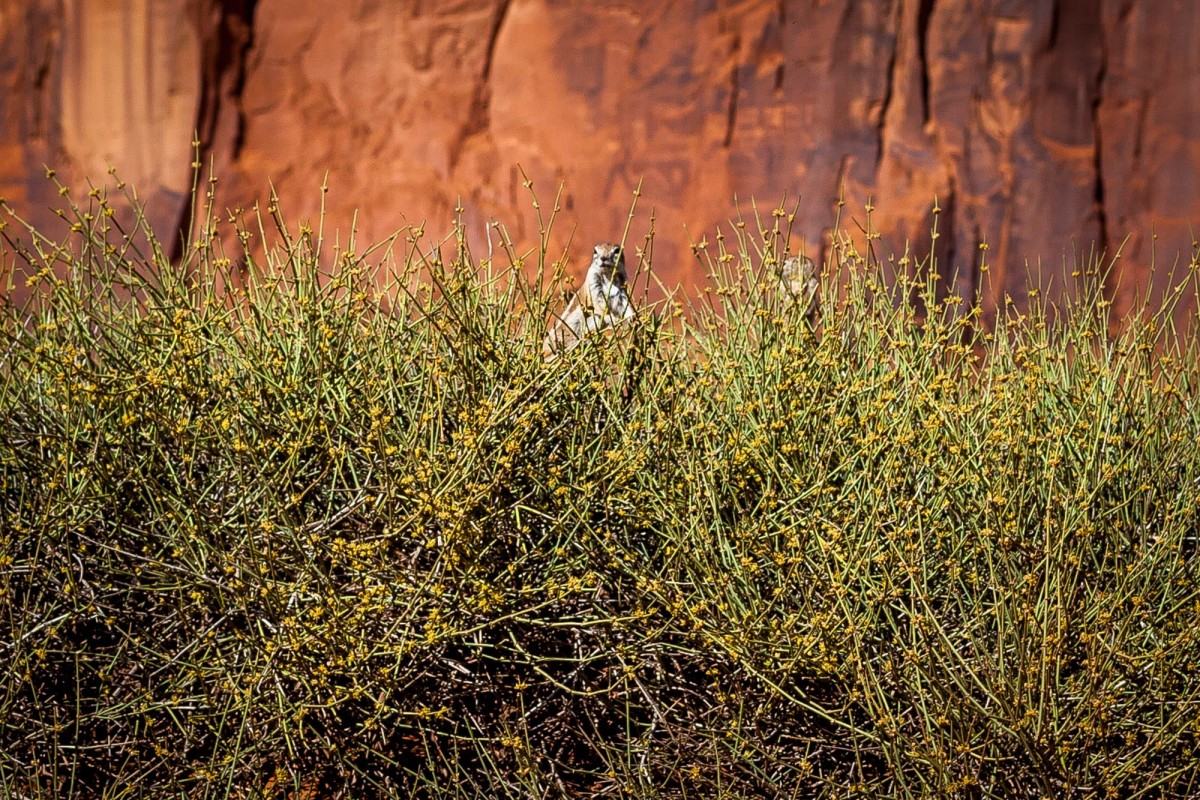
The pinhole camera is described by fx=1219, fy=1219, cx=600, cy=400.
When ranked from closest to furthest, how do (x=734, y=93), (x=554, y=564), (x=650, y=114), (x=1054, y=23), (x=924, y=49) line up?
(x=554, y=564)
(x=1054, y=23)
(x=924, y=49)
(x=734, y=93)
(x=650, y=114)

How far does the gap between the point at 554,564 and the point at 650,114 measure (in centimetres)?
426

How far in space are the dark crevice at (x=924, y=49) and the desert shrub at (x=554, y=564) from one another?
3550 millimetres

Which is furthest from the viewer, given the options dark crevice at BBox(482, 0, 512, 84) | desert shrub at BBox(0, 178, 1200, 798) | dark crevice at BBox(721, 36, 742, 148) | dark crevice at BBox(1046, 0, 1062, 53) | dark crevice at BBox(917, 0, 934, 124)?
dark crevice at BBox(482, 0, 512, 84)

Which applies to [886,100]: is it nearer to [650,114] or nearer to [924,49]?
[924,49]

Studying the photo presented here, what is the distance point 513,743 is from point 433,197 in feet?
15.5

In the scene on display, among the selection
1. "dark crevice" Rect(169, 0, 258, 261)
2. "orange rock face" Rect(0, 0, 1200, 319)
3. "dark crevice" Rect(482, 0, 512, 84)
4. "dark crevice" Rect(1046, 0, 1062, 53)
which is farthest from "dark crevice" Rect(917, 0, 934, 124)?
"dark crevice" Rect(169, 0, 258, 261)

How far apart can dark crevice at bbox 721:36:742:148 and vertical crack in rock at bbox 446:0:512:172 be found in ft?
4.10

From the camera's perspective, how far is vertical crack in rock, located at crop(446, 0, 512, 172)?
20.8 ft

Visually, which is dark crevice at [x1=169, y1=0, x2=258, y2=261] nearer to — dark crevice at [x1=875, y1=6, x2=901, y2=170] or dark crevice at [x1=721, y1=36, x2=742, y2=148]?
dark crevice at [x1=721, y1=36, x2=742, y2=148]

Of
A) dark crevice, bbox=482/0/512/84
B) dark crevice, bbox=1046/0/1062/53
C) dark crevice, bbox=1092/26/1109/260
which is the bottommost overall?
dark crevice, bbox=1092/26/1109/260

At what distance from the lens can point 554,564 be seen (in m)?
2.22

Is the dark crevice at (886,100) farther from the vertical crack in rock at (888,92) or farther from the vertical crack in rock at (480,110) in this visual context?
the vertical crack in rock at (480,110)

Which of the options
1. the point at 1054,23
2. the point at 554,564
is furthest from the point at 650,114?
the point at 554,564

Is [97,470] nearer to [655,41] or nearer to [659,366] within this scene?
[659,366]
